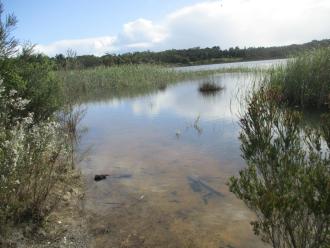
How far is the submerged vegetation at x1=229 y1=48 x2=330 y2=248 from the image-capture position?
8.63 ft

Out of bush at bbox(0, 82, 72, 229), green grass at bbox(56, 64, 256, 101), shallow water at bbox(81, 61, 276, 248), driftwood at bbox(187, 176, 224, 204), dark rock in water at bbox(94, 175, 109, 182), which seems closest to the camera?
bush at bbox(0, 82, 72, 229)

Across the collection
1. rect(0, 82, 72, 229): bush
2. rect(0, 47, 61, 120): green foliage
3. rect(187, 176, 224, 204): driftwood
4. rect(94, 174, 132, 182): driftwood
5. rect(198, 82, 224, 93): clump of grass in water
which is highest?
rect(0, 47, 61, 120): green foliage

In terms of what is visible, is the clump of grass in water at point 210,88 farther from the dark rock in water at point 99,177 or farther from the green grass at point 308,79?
the dark rock in water at point 99,177

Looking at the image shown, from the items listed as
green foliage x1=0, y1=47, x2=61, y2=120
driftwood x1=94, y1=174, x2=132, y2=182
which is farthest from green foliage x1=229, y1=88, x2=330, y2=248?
green foliage x1=0, y1=47, x2=61, y2=120

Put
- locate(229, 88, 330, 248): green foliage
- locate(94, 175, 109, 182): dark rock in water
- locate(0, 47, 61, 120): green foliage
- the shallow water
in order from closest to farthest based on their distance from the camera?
locate(229, 88, 330, 248): green foliage, the shallow water, locate(94, 175, 109, 182): dark rock in water, locate(0, 47, 61, 120): green foliage

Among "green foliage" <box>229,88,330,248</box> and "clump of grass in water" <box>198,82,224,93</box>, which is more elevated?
"green foliage" <box>229,88,330,248</box>

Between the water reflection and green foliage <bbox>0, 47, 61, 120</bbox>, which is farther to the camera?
green foliage <bbox>0, 47, 61, 120</bbox>

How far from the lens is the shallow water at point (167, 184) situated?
14.4 feet

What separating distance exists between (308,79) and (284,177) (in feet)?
32.5

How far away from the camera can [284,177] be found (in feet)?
10.6

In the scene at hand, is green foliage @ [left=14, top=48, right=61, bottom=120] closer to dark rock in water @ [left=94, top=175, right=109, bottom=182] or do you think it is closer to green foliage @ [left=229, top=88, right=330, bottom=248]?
dark rock in water @ [left=94, top=175, right=109, bottom=182]

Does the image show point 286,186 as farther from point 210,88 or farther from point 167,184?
point 210,88

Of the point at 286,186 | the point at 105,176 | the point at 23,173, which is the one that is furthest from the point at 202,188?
the point at 286,186

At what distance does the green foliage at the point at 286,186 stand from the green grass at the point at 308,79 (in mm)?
7941
